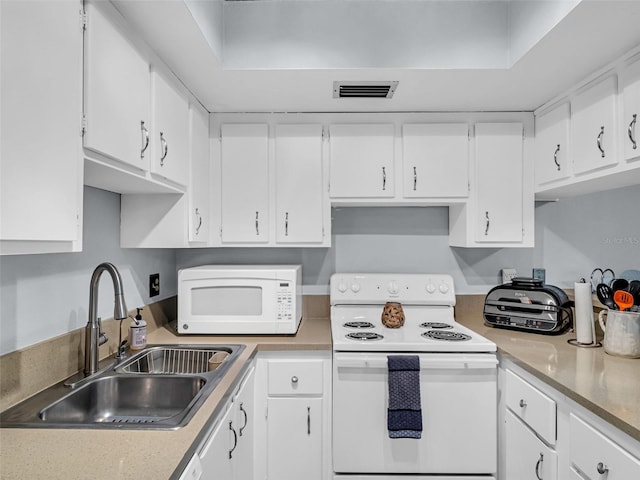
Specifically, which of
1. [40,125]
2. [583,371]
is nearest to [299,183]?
[40,125]

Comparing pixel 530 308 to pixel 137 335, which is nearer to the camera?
pixel 137 335

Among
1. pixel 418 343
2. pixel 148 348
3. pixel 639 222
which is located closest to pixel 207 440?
pixel 148 348

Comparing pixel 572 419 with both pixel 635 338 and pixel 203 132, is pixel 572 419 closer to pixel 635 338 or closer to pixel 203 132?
pixel 635 338

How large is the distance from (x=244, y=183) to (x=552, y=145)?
1.75 metres

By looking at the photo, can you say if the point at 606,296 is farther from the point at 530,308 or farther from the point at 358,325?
the point at 358,325

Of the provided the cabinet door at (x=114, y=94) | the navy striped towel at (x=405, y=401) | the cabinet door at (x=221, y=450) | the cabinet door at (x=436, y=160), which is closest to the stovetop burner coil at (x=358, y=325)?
the navy striped towel at (x=405, y=401)

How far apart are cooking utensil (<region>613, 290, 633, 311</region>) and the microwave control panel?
1528mm

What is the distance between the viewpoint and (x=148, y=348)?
1907 millimetres

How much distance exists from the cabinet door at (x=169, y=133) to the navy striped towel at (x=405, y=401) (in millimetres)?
1392

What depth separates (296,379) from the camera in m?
2.03

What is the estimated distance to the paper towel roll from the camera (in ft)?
6.30

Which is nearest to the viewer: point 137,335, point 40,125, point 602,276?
point 40,125

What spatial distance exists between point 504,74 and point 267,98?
1.19 meters

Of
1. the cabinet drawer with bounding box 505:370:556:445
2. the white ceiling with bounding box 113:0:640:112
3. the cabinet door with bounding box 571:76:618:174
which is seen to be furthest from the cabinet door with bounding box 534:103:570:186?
the cabinet drawer with bounding box 505:370:556:445
